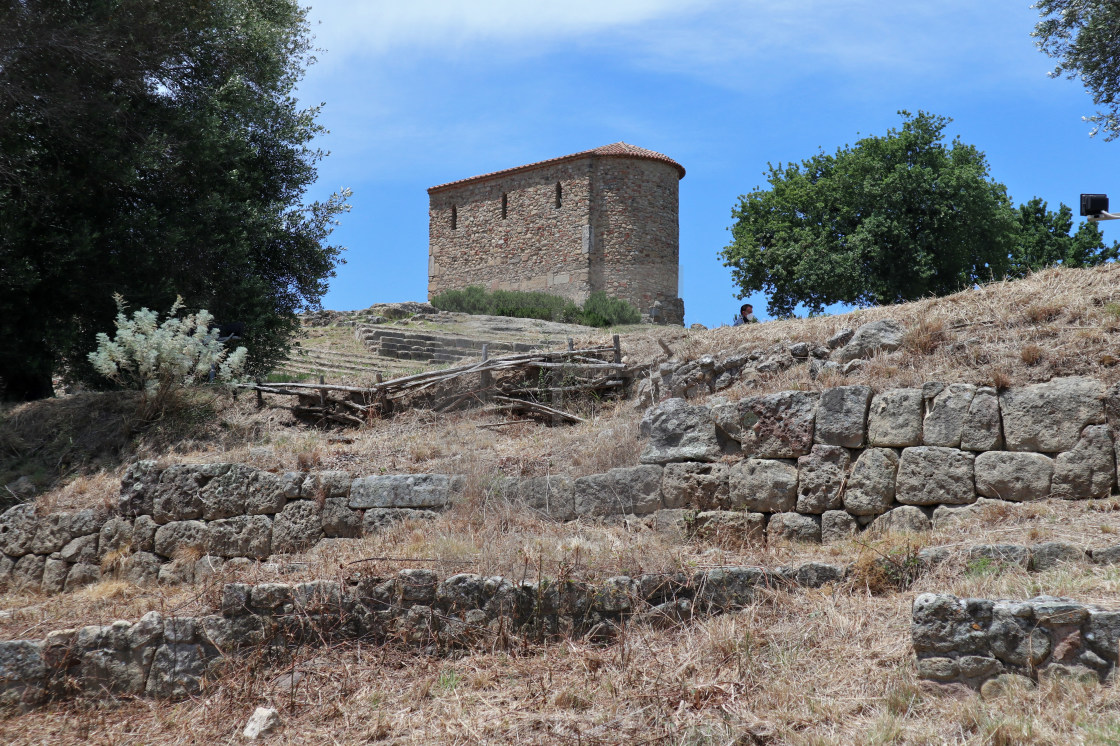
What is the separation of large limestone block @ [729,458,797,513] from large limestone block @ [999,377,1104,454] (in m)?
1.78

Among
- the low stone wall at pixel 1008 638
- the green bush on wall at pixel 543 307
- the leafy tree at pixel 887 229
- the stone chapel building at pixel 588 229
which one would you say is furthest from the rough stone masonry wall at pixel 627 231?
the low stone wall at pixel 1008 638

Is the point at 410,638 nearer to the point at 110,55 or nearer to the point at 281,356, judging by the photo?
the point at 281,356

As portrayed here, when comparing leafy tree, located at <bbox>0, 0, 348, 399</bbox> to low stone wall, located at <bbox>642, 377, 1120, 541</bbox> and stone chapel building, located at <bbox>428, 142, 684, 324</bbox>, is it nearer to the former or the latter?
low stone wall, located at <bbox>642, 377, 1120, 541</bbox>

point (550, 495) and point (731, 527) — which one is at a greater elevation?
point (550, 495)

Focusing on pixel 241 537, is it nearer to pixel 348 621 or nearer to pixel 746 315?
pixel 348 621

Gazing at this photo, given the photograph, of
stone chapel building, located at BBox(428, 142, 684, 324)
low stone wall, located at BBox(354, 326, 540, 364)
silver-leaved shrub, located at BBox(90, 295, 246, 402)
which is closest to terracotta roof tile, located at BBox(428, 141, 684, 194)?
stone chapel building, located at BBox(428, 142, 684, 324)

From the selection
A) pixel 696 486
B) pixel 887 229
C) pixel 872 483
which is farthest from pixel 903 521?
pixel 887 229

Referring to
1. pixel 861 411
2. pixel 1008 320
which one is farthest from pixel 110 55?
pixel 1008 320

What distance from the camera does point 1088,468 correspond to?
6.64 meters

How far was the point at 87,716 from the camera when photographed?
587cm

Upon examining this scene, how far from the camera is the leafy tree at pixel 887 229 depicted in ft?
72.6

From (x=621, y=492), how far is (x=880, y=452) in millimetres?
2359

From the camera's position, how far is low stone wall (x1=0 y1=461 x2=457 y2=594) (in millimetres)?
8750

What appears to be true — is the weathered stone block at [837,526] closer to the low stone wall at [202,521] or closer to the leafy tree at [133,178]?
the low stone wall at [202,521]
